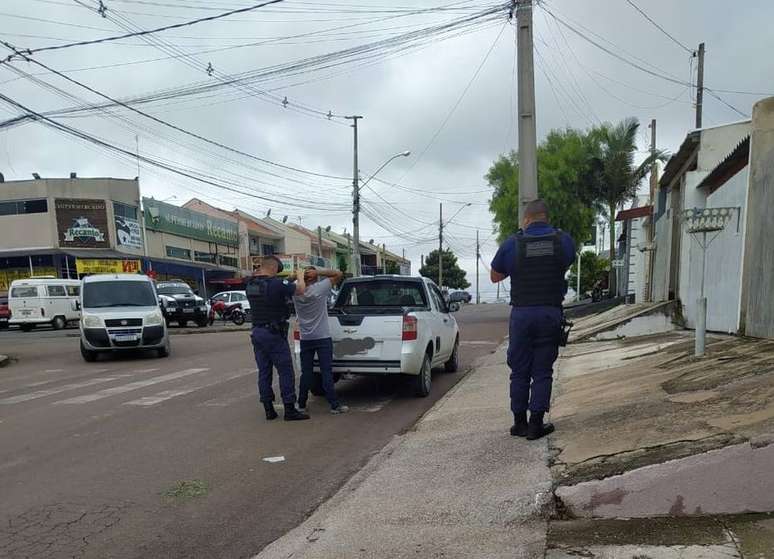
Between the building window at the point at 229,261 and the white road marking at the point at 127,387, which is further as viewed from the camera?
the building window at the point at 229,261

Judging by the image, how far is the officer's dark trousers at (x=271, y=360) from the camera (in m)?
6.96

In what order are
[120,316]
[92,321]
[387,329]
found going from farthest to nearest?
[120,316], [92,321], [387,329]

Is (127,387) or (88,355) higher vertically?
(127,387)

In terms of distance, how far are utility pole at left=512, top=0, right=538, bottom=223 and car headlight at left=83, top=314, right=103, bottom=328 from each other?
Answer: 9.22 m

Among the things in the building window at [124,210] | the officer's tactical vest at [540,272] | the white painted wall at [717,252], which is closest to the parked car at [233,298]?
the building window at [124,210]

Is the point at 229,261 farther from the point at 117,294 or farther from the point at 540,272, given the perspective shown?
the point at 540,272

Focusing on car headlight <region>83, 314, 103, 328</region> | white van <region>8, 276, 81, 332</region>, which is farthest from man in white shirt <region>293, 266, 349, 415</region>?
white van <region>8, 276, 81, 332</region>

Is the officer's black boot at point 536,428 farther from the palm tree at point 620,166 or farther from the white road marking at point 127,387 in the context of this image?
the palm tree at point 620,166

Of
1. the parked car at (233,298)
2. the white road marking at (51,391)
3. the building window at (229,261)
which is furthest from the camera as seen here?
the building window at (229,261)

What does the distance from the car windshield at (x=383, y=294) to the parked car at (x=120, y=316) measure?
6.59m

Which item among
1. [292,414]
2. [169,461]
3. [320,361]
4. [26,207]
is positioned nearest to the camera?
[169,461]

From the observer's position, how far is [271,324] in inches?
274

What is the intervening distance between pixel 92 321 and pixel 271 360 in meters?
8.15

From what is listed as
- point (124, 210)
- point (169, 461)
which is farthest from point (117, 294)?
point (124, 210)
